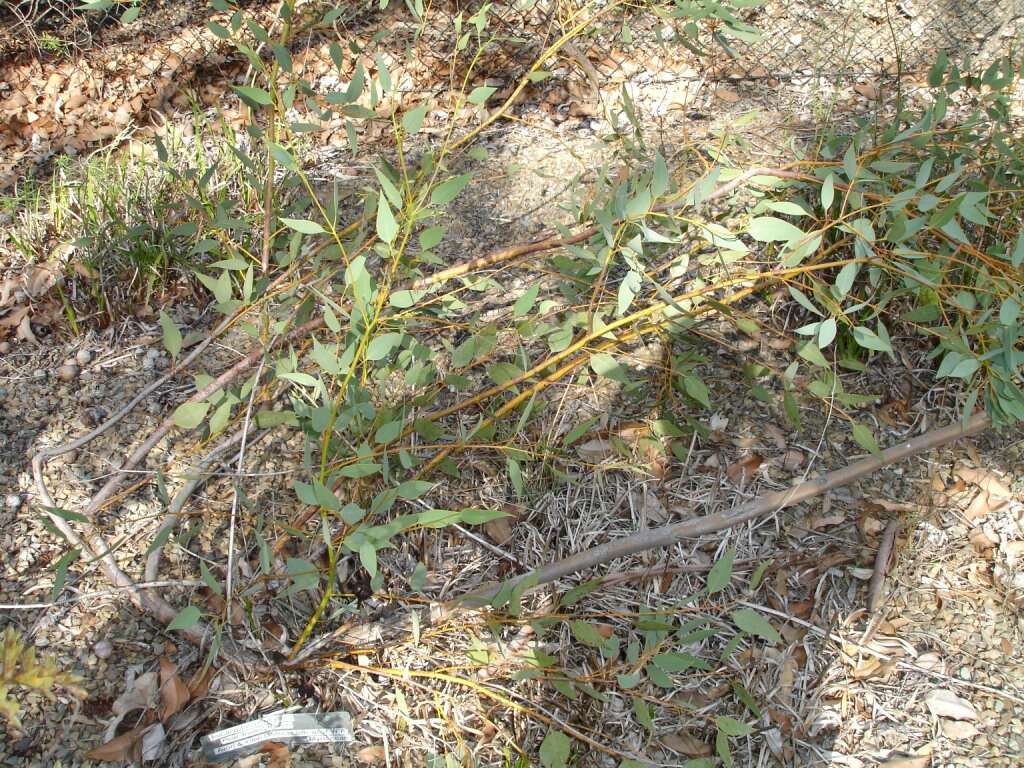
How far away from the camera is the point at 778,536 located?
2072 mm

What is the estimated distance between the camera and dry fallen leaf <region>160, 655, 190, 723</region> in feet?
5.83

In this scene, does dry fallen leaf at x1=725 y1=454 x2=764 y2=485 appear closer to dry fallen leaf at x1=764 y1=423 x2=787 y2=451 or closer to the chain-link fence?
dry fallen leaf at x1=764 y1=423 x2=787 y2=451

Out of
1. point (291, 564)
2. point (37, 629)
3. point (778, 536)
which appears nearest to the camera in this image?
point (291, 564)

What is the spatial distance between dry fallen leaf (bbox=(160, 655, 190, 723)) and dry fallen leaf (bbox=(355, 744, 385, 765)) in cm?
40

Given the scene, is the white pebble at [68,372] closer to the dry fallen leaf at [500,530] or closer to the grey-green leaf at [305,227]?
the grey-green leaf at [305,227]

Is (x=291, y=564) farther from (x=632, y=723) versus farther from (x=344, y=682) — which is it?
(x=632, y=723)

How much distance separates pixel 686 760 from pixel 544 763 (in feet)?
1.14

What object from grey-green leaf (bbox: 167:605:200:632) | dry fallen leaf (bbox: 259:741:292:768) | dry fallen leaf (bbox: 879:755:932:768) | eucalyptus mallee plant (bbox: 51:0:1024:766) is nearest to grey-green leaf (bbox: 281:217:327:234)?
eucalyptus mallee plant (bbox: 51:0:1024:766)

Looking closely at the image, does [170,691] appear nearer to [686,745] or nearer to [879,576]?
[686,745]

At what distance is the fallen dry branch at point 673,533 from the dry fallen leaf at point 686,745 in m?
0.41

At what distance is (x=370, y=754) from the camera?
5.78ft

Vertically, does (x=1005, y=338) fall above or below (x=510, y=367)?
below

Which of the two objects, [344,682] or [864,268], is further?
[864,268]

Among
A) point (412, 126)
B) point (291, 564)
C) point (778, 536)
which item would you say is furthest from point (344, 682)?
point (412, 126)
